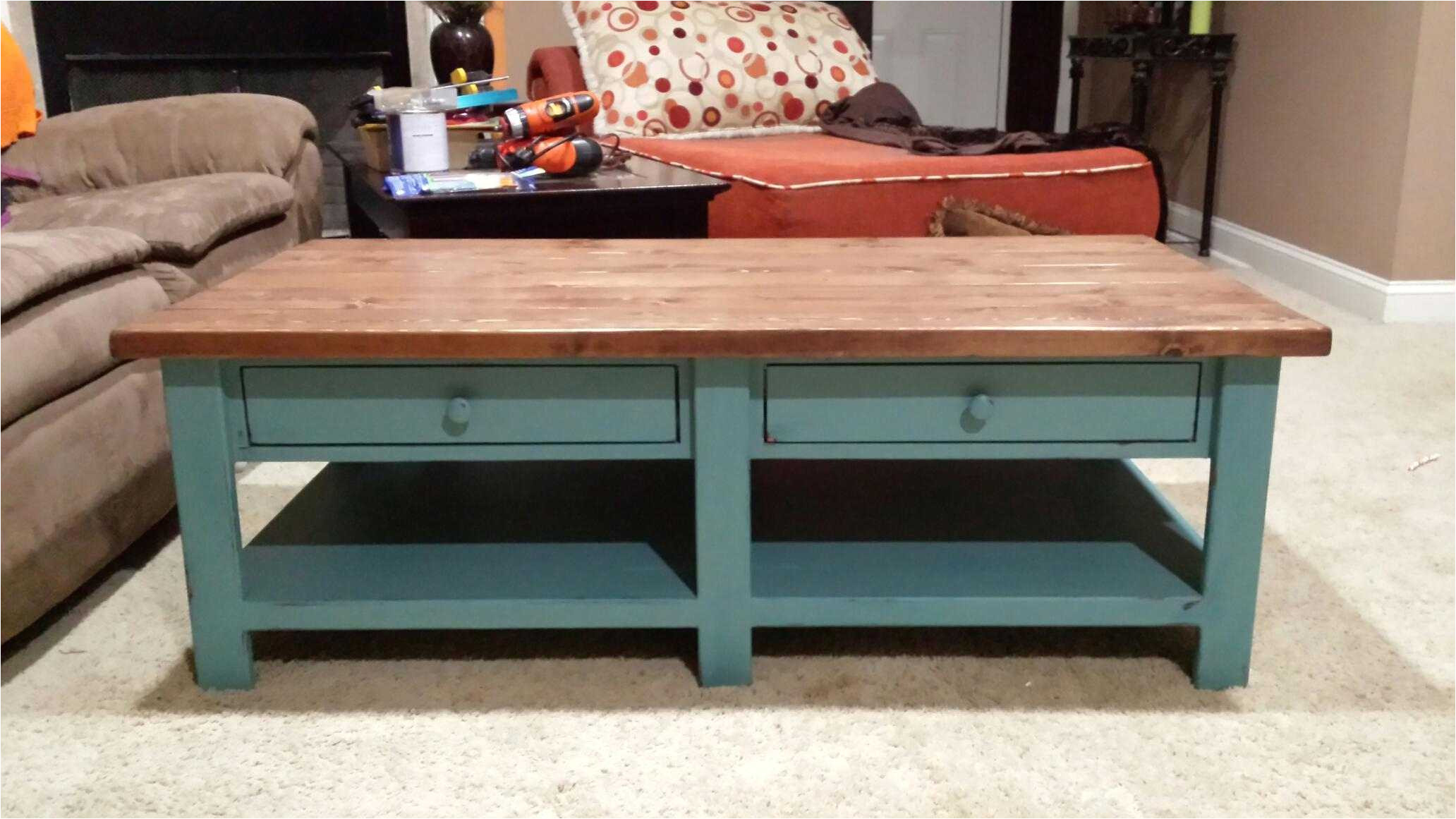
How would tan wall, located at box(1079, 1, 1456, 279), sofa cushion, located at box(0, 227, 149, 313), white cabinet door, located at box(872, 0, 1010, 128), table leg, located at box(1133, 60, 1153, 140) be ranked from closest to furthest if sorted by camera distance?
1. sofa cushion, located at box(0, 227, 149, 313)
2. tan wall, located at box(1079, 1, 1456, 279)
3. table leg, located at box(1133, 60, 1153, 140)
4. white cabinet door, located at box(872, 0, 1010, 128)

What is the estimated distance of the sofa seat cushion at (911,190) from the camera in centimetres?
234

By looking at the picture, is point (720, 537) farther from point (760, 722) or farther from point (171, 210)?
point (171, 210)

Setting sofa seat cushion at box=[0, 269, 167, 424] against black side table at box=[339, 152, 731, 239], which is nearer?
sofa seat cushion at box=[0, 269, 167, 424]

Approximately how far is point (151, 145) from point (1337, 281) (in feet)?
9.56

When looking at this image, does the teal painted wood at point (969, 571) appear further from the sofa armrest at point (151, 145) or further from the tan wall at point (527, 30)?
the tan wall at point (527, 30)

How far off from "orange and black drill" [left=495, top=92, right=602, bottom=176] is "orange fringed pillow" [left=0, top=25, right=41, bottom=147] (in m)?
0.96

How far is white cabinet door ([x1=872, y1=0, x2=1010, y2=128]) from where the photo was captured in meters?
5.11

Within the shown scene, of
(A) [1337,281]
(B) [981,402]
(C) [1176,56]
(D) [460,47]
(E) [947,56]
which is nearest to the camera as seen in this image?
(B) [981,402]

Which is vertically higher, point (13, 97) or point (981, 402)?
point (13, 97)

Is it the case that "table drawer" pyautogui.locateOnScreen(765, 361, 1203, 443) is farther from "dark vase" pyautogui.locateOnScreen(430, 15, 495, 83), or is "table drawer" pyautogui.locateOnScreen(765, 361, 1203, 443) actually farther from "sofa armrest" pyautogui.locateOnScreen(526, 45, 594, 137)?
"sofa armrest" pyautogui.locateOnScreen(526, 45, 594, 137)

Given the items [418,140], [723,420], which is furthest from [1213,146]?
[723,420]

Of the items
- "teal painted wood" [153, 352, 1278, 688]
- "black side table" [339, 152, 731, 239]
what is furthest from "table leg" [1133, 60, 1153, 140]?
"teal painted wood" [153, 352, 1278, 688]

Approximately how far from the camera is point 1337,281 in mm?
3168

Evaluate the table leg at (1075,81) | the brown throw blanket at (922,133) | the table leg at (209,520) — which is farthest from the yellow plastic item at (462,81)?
the table leg at (1075,81)
